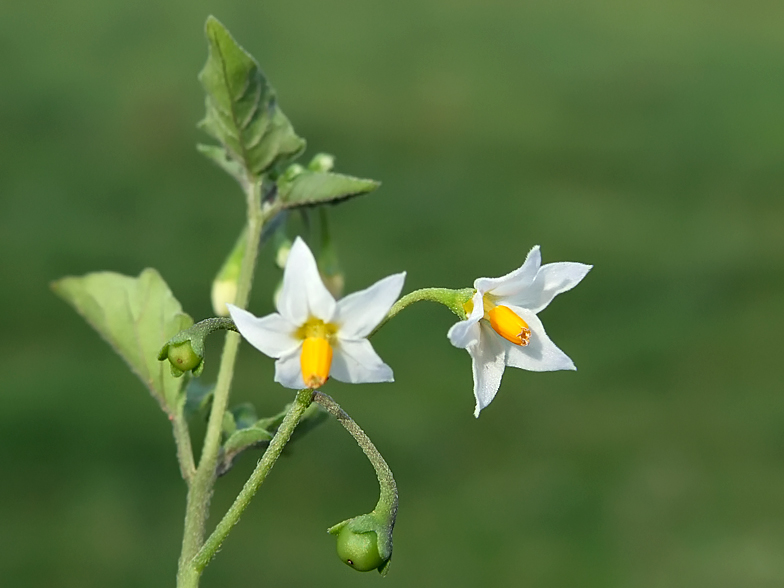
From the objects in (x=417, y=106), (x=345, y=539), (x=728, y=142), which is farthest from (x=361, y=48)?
(x=345, y=539)

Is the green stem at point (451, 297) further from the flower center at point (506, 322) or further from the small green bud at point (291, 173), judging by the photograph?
the small green bud at point (291, 173)

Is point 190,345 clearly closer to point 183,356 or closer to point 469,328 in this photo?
point 183,356

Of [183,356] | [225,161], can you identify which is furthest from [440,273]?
[183,356]

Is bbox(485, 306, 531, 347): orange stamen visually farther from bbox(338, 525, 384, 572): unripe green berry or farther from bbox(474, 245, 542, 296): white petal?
bbox(338, 525, 384, 572): unripe green berry

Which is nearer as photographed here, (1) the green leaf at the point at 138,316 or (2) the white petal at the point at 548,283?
(2) the white petal at the point at 548,283

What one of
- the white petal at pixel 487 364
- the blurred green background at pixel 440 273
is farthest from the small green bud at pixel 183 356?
the blurred green background at pixel 440 273

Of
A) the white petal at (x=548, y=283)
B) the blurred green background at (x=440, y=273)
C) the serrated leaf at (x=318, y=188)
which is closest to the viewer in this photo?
the white petal at (x=548, y=283)

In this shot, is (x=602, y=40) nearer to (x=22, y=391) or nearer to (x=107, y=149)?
(x=107, y=149)
